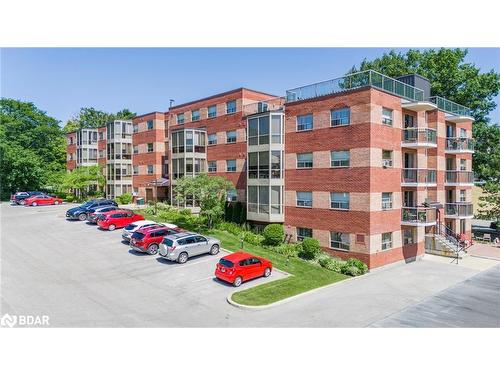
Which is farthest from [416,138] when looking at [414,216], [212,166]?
[212,166]

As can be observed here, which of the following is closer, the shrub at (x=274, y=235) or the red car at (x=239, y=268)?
the red car at (x=239, y=268)

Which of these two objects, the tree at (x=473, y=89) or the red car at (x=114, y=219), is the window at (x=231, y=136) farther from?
the tree at (x=473, y=89)

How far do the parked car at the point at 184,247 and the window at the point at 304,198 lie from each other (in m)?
8.18

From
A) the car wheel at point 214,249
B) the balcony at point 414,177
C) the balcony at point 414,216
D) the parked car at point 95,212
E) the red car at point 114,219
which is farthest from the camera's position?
the parked car at point 95,212

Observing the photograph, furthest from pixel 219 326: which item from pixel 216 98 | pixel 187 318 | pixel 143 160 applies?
pixel 143 160

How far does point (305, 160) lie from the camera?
28344 mm

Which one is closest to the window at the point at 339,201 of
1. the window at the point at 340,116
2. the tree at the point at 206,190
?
the window at the point at 340,116

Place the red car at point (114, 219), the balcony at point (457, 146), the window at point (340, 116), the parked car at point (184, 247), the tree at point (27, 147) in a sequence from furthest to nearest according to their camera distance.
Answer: the tree at point (27, 147)
the balcony at point (457, 146)
the red car at point (114, 219)
the window at point (340, 116)
the parked car at point (184, 247)

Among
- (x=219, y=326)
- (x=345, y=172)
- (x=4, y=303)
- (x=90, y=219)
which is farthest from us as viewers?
(x=90, y=219)

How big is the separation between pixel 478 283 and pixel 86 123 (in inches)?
3916

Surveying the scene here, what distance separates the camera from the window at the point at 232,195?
121 feet

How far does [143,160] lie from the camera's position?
50.8m

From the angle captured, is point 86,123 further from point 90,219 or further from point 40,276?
point 40,276

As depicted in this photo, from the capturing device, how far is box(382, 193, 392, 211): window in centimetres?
2572
